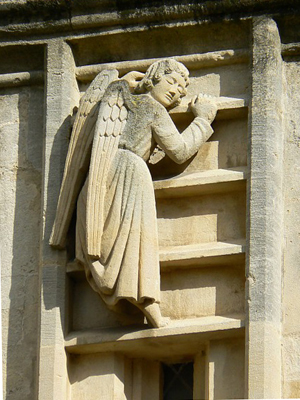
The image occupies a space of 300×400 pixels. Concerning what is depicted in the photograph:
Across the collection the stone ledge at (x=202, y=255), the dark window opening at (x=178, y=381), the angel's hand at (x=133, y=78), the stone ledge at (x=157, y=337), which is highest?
the angel's hand at (x=133, y=78)

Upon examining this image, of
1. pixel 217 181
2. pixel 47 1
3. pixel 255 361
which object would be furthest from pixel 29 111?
pixel 255 361

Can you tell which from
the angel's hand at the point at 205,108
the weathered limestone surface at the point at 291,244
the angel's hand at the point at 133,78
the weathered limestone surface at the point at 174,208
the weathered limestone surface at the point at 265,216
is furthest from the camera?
the angel's hand at the point at 133,78

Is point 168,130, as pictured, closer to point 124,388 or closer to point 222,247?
point 222,247

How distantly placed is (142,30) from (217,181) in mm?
1096

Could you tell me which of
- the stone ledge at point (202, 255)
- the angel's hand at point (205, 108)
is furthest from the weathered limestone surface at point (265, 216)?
the angel's hand at point (205, 108)

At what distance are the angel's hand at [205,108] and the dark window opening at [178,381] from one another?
1.41 metres

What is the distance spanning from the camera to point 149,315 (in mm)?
10023

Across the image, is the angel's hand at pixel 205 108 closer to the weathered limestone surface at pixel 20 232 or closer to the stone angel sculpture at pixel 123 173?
the stone angel sculpture at pixel 123 173

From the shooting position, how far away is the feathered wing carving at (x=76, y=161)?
10383 mm

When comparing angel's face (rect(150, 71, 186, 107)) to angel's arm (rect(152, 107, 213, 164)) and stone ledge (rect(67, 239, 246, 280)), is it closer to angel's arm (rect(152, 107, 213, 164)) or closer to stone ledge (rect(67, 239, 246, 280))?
angel's arm (rect(152, 107, 213, 164))

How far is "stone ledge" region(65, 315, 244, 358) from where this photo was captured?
32.8 feet

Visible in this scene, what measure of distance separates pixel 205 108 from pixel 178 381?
1.57 metres

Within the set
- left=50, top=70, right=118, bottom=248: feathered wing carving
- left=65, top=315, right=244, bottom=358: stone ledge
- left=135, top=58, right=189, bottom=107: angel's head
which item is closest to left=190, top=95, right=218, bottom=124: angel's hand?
left=135, top=58, right=189, bottom=107: angel's head

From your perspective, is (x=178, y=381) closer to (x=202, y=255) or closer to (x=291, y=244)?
(x=202, y=255)
